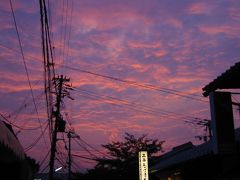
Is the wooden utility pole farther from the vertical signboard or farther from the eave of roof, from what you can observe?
the eave of roof

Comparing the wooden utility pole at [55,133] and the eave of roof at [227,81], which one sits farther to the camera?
the wooden utility pole at [55,133]

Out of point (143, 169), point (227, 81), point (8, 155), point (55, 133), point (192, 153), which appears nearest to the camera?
point (8, 155)

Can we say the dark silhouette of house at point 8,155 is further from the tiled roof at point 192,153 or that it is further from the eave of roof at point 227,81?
the tiled roof at point 192,153

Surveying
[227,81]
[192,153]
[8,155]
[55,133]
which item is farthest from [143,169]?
[55,133]

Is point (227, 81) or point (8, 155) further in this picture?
point (227, 81)

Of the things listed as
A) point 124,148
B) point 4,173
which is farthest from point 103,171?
point 4,173

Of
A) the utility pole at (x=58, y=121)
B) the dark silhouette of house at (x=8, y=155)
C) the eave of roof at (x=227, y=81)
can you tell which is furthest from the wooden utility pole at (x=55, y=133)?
the eave of roof at (x=227, y=81)

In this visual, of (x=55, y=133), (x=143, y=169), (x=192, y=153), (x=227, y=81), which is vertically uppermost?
(x=55, y=133)

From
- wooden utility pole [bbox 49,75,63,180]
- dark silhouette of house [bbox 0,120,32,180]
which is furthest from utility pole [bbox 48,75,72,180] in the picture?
dark silhouette of house [bbox 0,120,32,180]

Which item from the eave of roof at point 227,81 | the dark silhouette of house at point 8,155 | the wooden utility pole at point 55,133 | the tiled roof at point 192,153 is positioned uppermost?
the wooden utility pole at point 55,133

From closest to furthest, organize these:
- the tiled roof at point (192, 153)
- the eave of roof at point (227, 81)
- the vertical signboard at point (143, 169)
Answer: the eave of roof at point (227, 81)
the tiled roof at point (192, 153)
the vertical signboard at point (143, 169)

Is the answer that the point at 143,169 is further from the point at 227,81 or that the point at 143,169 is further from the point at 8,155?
the point at 8,155

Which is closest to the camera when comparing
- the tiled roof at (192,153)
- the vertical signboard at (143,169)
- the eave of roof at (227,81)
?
the eave of roof at (227,81)

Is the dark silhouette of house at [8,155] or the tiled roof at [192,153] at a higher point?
the tiled roof at [192,153]
